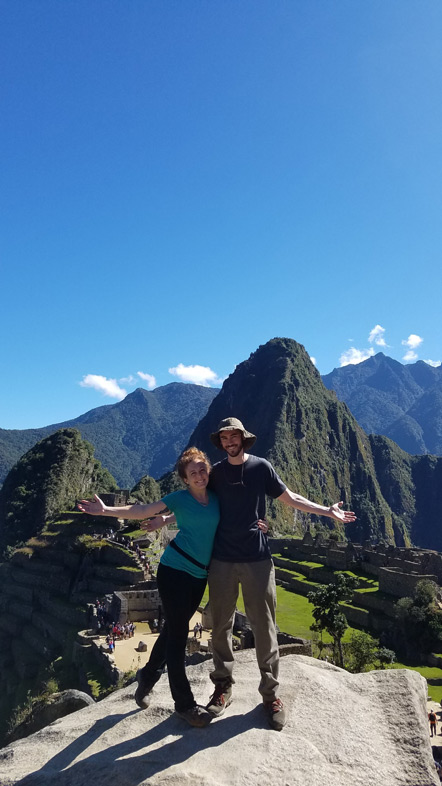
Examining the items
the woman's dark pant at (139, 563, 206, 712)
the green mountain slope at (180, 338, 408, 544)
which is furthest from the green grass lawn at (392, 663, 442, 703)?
the green mountain slope at (180, 338, 408, 544)

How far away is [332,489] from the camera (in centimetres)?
14775

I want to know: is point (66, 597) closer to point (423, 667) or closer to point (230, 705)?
point (423, 667)

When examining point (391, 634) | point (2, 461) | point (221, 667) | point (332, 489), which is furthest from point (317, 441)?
point (221, 667)

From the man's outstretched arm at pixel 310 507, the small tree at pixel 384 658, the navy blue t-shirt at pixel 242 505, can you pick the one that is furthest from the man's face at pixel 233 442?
the small tree at pixel 384 658

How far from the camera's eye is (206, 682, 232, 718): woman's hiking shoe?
4008 mm

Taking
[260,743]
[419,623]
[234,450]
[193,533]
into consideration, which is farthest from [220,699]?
[419,623]

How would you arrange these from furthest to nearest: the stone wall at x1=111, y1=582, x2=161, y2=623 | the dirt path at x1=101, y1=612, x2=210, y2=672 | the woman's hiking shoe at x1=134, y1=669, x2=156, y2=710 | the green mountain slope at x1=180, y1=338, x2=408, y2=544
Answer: the green mountain slope at x1=180, y1=338, x2=408, y2=544, the stone wall at x1=111, y1=582, x2=161, y2=623, the dirt path at x1=101, y1=612, x2=210, y2=672, the woman's hiking shoe at x1=134, y1=669, x2=156, y2=710

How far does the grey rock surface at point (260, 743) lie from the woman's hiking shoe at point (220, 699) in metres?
0.08

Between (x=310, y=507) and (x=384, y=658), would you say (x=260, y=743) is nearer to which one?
(x=310, y=507)

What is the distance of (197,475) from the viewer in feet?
14.0

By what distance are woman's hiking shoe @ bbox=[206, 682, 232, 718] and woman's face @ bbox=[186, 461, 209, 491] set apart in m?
1.60

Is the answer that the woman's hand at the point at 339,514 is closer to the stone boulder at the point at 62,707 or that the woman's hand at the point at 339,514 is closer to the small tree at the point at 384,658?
the stone boulder at the point at 62,707

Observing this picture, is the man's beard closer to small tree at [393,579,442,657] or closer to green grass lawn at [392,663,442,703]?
green grass lawn at [392,663,442,703]

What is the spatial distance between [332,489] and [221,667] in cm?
14911
